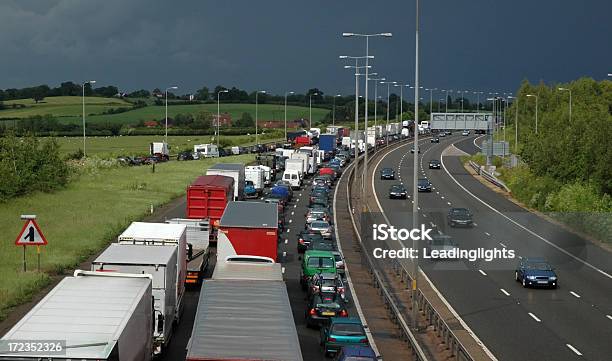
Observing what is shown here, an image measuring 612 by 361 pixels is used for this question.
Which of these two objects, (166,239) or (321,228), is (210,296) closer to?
(166,239)

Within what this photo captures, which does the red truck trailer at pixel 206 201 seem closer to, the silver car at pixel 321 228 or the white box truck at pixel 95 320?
the silver car at pixel 321 228

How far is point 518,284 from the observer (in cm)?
4241

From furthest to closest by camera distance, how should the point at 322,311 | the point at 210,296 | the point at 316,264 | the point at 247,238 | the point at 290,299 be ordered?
the point at 316,264, the point at 247,238, the point at 290,299, the point at 322,311, the point at 210,296

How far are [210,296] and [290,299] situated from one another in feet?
47.8

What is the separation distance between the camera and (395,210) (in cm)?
6894

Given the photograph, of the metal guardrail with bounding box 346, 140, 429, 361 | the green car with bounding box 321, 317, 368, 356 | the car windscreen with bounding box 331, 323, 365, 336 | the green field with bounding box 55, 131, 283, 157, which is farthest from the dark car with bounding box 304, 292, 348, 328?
the green field with bounding box 55, 131, 283, 157

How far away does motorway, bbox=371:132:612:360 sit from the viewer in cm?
3036

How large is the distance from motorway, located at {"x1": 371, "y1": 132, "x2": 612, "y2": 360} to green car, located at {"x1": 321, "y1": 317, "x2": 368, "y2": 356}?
4.12m

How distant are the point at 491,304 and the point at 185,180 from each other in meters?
55.8

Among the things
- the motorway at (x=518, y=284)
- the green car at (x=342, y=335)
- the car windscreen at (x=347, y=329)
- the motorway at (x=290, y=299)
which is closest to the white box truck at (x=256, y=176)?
the motorway at (x=290, y=299)

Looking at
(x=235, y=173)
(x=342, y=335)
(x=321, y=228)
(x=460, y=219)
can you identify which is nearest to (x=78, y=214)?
(x=235, y=173)

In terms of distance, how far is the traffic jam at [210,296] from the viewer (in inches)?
674

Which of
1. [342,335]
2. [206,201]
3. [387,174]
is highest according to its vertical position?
[206,201]

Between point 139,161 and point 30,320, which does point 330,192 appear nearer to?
point 139,161
